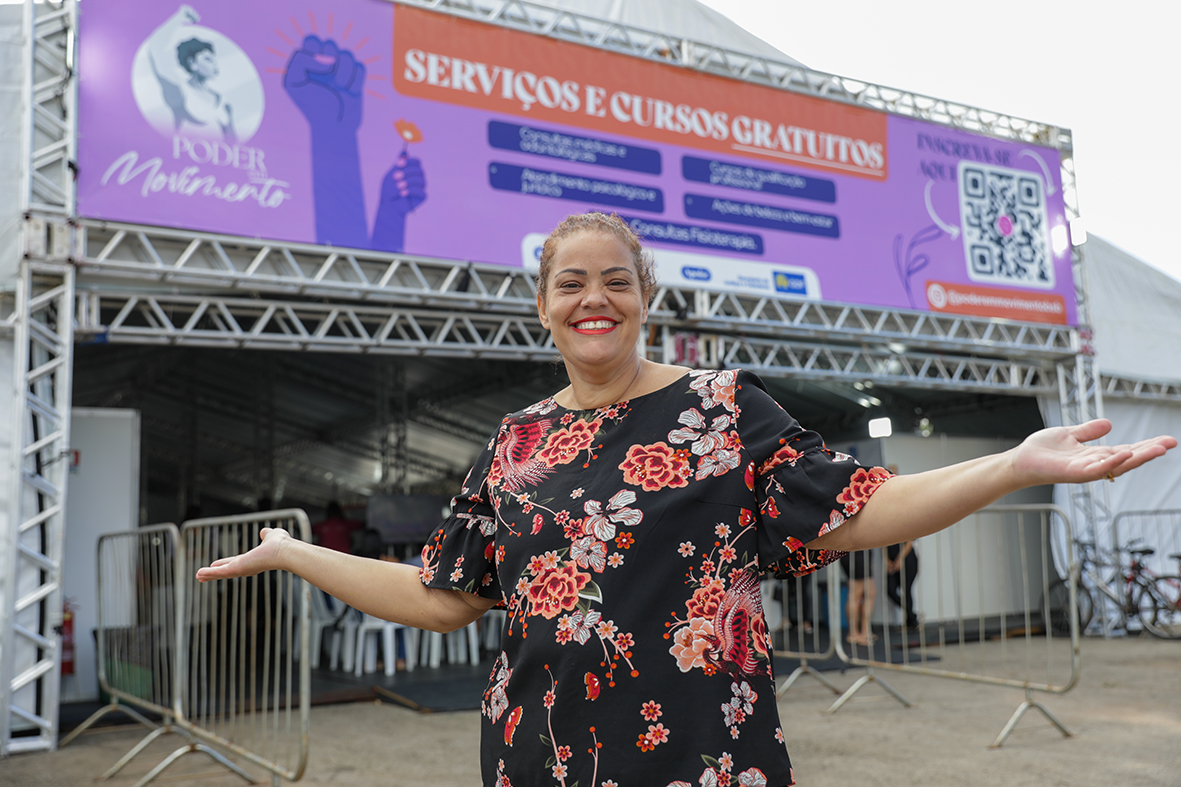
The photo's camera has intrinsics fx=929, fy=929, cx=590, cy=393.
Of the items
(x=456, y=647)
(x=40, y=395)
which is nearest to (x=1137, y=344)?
(x=456, y=647)

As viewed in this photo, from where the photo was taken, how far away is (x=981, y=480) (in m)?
1.21

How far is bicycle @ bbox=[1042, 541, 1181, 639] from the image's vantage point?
9781mm

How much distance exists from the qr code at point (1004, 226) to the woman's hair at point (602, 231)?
8.96 m

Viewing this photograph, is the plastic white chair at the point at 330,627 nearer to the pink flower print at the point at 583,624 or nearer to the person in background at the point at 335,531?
the person in background at the point at 335,531

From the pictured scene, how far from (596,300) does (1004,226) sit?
31.7 ft

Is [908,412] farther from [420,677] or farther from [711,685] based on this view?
[711,685]

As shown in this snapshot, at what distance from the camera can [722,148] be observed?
846cm

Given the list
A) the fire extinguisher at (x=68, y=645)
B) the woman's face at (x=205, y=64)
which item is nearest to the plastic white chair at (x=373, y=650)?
the fire extinguisher at (x=68, y=645)

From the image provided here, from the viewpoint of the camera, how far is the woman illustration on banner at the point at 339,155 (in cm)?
669

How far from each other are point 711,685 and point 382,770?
13.6 ft

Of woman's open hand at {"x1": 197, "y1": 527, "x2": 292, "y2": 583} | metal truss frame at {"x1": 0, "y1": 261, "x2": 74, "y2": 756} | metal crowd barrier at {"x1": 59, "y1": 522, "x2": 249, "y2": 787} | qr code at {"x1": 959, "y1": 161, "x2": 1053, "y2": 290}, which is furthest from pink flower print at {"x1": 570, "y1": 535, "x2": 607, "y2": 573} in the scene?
qr code at {"x1": 959, "y1": 161, "x2": 1053, "y2": 290}

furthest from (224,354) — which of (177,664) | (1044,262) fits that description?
(1044,262)

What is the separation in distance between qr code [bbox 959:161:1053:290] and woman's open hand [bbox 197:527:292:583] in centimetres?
928

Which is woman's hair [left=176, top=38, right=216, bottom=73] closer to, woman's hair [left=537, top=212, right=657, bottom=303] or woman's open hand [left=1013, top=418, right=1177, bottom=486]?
woman's hair [left=537, top=212, right=657, bottom=303]
